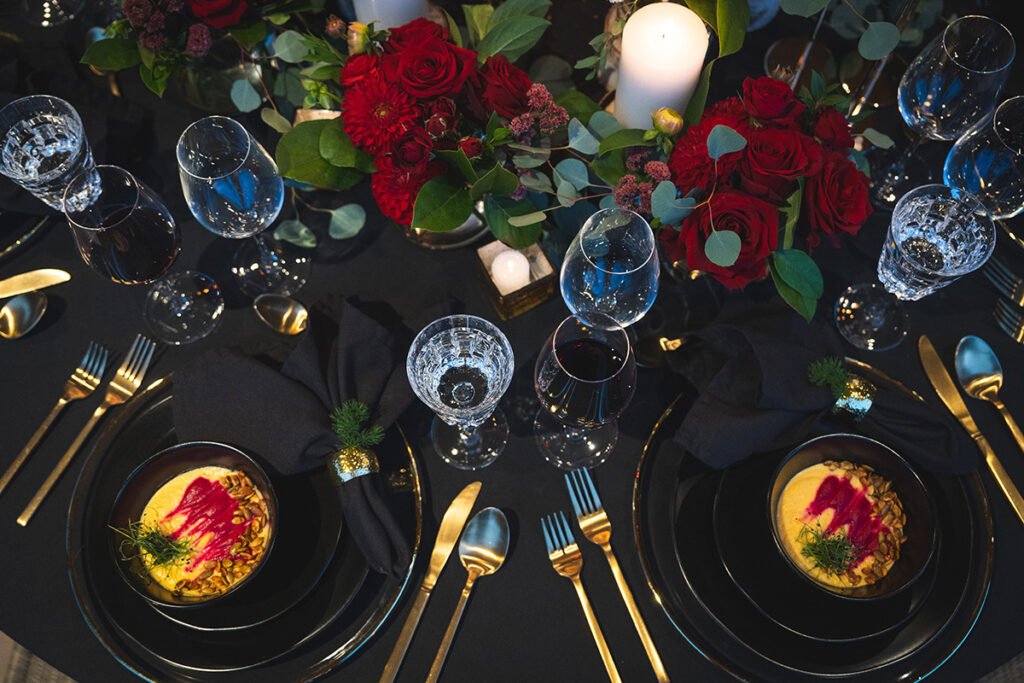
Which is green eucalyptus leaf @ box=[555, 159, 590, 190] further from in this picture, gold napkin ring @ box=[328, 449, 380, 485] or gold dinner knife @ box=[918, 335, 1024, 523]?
gold dinner knife @ box=[918, 335, 1024, 523]

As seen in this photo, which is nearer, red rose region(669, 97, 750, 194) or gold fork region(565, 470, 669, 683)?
red rose region(669, 97, 750, 194)

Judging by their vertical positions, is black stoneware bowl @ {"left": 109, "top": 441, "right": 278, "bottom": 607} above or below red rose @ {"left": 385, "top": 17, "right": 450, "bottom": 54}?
below

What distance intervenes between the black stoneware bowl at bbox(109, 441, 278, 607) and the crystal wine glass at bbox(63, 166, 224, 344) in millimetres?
237

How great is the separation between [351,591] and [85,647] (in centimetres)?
39

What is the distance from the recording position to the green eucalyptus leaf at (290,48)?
110cm

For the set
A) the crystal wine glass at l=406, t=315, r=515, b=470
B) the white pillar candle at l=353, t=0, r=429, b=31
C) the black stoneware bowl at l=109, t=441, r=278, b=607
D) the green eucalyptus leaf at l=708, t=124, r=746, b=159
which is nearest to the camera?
the green eucalyptus leaf at l=708, t=124, r=746, b=159

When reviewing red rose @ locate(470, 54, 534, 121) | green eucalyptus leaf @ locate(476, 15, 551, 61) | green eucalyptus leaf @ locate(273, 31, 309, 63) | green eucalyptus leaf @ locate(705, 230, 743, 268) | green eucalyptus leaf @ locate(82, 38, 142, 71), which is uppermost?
green eucalyptus leaf @ locate(82, 38, 142, 71)

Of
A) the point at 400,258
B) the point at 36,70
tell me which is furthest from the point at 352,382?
the point at 36,70

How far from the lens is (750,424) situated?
1.04 metres

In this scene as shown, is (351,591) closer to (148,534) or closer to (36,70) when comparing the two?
(148,534)

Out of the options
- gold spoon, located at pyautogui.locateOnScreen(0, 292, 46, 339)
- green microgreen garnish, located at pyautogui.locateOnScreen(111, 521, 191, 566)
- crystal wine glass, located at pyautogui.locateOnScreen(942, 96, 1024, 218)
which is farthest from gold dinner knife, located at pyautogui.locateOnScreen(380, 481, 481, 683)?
crystal wine glass, located at pyautogui.locateOnScreen(942, 96, 1024, 218)

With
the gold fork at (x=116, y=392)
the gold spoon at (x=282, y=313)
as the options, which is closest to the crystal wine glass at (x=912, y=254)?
the gold spoon at (x=282, y=313)

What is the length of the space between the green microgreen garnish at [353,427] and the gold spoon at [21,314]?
1.86 ft

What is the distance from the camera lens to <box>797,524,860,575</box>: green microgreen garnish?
39.6 inches
